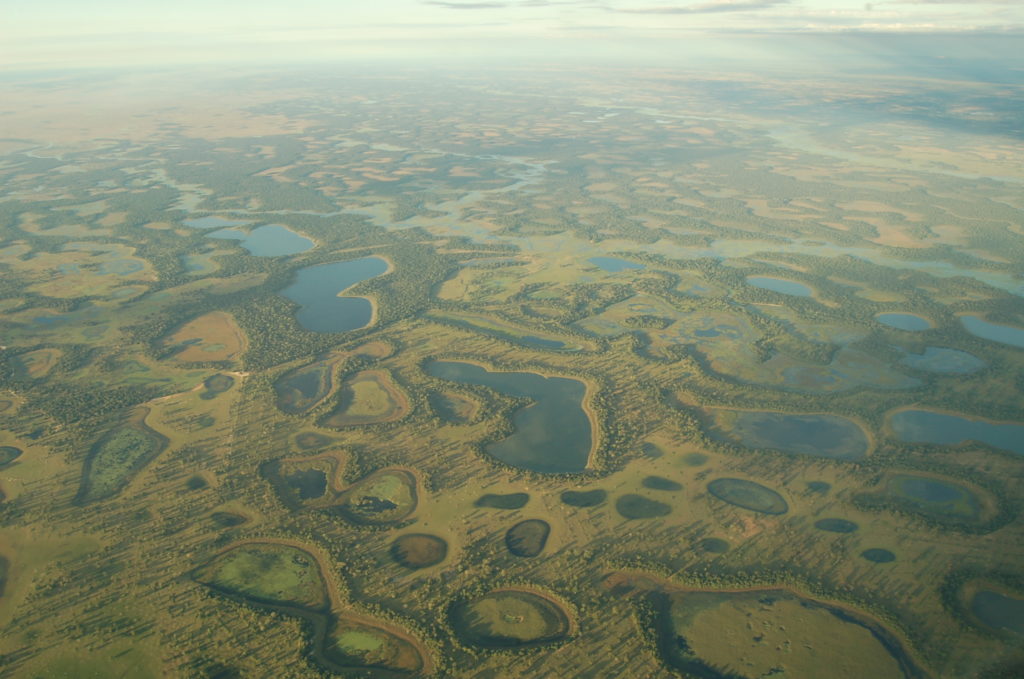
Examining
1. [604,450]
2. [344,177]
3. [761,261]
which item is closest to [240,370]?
[604,450]

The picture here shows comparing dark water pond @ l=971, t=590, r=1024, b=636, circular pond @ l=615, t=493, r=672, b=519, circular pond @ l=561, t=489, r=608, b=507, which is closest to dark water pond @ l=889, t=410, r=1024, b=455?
dark water pond @ l=971, t=590, r=1024, b=636

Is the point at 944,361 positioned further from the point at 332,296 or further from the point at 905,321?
the point at 332,296

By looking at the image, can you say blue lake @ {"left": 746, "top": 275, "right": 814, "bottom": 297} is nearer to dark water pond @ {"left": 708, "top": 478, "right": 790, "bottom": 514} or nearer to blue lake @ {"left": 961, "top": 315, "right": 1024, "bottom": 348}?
blue lake @ {"left": 961, "top": 315, "right": 1024, "bottom": 348}

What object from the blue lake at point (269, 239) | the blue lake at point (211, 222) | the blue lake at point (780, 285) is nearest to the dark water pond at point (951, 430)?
the blue lake at point (780, 285)

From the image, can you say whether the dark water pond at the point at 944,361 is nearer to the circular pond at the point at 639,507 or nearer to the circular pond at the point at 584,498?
the circular pond at the point at 639,507

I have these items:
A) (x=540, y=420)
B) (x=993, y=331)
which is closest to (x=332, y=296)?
(x=540, y=420)

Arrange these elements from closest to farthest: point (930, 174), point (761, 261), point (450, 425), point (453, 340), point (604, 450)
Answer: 1. point (604, 450)
2. point (450, 425)
3. point (453, 340)
4. point (761, 261)
5. point (930, 174)

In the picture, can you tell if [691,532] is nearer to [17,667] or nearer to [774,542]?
[774,542]
